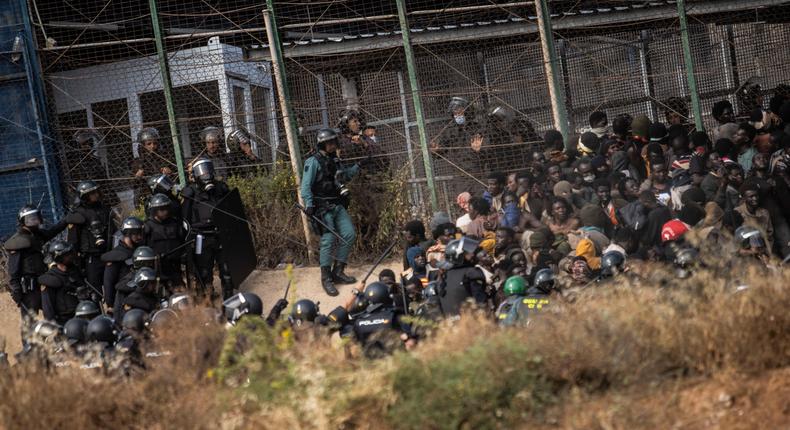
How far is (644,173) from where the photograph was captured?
14.9 metres

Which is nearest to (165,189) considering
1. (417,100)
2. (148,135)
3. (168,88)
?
(148,135)

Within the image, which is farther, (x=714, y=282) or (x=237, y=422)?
(x=714, y=282)

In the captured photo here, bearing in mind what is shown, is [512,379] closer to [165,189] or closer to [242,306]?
[242,306]

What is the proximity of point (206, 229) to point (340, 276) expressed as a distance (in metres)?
1.81

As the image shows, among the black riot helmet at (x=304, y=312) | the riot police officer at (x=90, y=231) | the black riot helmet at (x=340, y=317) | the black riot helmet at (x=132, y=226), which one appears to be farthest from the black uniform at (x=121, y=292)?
the black riot helmet at (x=340, y=317)

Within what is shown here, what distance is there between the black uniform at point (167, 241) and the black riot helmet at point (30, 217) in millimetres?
1846

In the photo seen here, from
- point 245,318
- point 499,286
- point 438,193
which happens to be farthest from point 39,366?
point 438,193

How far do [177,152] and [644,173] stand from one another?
6224mm

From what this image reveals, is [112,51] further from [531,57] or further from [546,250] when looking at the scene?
[546,250]

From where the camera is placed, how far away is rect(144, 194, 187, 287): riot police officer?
15180mm

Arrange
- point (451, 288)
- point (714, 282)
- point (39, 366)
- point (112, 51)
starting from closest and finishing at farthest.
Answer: point (714, 282), point (39, 366), point (451, 288), point (112, 51)

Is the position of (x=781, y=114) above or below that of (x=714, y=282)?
above

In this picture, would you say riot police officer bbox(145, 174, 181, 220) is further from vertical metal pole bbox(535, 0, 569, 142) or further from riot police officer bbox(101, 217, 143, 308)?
vertical metal pole bbox(535, 0, 569, 142)

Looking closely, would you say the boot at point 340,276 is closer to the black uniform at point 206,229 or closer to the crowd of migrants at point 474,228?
the crowd of migrants at point 474,228
